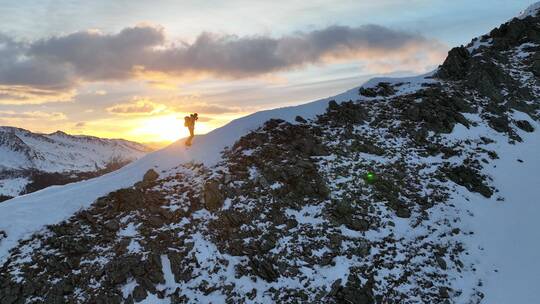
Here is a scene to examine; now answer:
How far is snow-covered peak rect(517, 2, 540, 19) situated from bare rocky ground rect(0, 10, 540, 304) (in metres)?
31.3

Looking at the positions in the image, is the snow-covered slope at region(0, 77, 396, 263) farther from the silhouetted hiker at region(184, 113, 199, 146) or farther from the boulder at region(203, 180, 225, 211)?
the boulder at region(203, 180, 225, 211)

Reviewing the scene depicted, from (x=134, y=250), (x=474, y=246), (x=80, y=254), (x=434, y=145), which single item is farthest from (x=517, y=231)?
(x=80, y=254)

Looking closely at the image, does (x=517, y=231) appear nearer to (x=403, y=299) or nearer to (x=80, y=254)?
(x=403, y=299)

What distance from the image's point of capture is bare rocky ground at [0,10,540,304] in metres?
19.6

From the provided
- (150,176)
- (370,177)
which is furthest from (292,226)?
(150,176)

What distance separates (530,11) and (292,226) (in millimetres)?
52890

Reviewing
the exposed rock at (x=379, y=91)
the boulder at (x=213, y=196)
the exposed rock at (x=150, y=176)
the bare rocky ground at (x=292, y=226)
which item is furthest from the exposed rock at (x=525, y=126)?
the exposed rock at (x=150, y=176)

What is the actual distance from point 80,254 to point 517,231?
2339cm

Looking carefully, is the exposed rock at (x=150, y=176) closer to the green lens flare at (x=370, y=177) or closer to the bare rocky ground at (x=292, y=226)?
the bare rocky ground at (x=292, y=226)

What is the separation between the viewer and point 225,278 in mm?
20078

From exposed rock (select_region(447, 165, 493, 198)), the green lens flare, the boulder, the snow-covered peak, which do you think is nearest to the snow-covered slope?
the boulder

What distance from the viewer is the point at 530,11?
5612 centimetres

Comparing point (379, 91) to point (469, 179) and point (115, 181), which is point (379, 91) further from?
point (115, 181)

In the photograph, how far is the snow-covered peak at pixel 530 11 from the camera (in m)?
54.7
